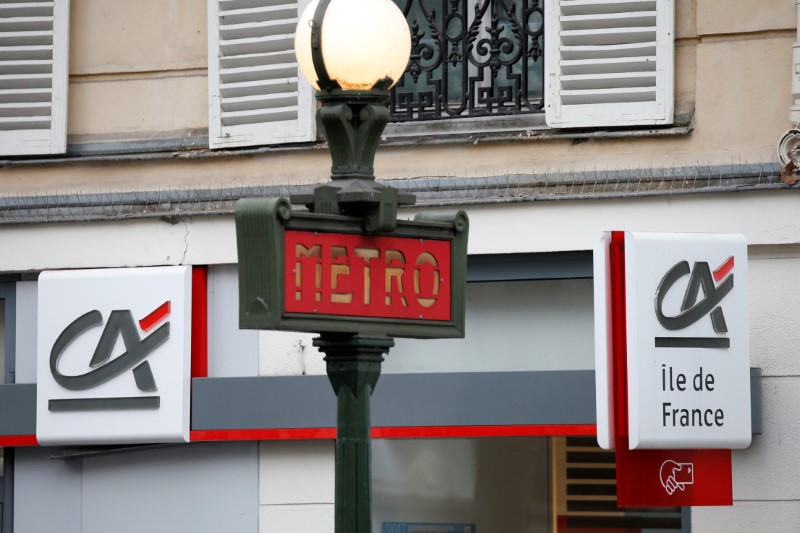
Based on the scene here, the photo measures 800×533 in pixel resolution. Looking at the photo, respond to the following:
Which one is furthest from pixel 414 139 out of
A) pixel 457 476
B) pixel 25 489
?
pixel 25 489

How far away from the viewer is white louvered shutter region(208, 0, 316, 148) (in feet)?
34.3

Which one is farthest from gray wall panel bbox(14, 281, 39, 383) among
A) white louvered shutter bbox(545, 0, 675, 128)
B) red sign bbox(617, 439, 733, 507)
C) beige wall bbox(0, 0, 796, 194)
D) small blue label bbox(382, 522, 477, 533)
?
red sign bbox(617, 439, 733, 507)

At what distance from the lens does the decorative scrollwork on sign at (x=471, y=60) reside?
10.2 meters

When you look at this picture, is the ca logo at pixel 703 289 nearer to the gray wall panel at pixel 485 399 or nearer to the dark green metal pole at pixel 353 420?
the gray wall panel at pixel 485 399

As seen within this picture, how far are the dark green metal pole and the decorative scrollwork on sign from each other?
16.1 feet

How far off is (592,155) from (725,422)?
190 cm

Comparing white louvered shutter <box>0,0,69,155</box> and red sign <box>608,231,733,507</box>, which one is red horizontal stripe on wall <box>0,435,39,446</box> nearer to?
white louvered shutter <box>0,0,69,155</box>

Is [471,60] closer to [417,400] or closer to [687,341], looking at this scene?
[417,400]

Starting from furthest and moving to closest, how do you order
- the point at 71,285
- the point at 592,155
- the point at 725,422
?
the point at 71,285 < the point at 592,155 < the point at 725,422

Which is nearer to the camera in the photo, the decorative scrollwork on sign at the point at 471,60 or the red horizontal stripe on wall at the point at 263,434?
the red horizontal stripe on wall at the point at 263,434

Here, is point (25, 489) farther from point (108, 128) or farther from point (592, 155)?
point (592, 155)

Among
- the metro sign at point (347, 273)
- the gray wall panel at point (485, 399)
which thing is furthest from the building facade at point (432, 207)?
the metro sign at point (347, 273)

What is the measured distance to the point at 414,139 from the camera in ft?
33.4

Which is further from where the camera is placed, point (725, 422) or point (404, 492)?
point (404, 492)
